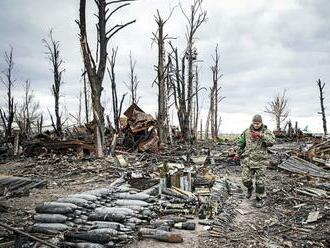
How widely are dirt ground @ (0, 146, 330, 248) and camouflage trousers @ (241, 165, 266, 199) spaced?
31 centimetres

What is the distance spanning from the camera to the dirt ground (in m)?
5.61

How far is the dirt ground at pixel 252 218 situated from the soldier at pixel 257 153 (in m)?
0.48

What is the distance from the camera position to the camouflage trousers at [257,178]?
8305 mm

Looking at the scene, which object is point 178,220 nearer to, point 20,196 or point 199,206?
point 199,206

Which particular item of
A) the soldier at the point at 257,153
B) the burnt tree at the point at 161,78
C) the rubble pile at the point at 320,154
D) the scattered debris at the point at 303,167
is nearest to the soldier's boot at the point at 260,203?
the soldier at the point at 257,153

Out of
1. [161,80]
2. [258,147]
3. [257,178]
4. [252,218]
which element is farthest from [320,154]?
[161,80]

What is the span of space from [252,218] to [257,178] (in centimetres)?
153

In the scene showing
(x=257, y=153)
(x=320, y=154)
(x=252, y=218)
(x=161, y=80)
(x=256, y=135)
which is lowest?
(x=252, y=218)

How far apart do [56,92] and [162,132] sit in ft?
40.8

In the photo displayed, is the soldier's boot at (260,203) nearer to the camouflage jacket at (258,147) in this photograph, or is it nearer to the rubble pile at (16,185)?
the camouflage jacket at (258,147)

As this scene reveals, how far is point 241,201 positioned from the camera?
8.55m

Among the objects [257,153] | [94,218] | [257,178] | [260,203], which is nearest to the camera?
[94,218]

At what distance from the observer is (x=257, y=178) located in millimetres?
8414

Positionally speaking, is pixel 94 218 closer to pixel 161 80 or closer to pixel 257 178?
pixel 257 178
